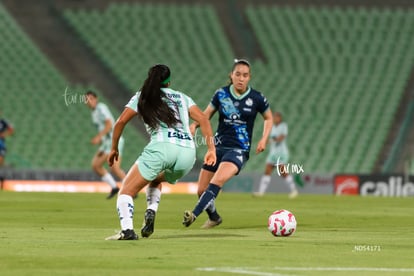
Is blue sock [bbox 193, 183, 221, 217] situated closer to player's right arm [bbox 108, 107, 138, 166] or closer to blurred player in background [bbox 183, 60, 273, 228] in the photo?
blurred player in background [bbox 183, 60, 273, 228]

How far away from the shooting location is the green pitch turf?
9.52 meters

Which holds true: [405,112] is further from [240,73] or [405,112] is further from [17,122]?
[240,73]

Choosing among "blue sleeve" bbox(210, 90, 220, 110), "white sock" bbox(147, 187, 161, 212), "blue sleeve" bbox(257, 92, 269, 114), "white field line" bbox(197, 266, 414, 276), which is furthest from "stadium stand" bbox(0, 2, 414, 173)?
"white field line" bbox(197, 266, 414, 276)

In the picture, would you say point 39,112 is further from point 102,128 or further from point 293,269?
point 293,269

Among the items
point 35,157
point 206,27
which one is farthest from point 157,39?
point 35,157

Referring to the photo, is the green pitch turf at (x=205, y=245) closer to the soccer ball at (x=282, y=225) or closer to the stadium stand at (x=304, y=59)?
the soccer ball at (x=282, y=225)

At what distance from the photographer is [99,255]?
34.8 feet

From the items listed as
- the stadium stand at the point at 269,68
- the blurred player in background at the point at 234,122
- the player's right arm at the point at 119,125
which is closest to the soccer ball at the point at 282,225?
the blurred player in background at the point at 234,122

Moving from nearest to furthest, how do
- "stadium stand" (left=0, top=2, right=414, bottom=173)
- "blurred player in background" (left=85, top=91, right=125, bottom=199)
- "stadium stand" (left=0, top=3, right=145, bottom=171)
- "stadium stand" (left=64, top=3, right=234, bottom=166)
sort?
"blurred player in background" (left=85, top=91, right=125, bottom=199) < "stadium stand" (left=0, top=3, right=145, bottom=171) < "stadium stand" (left=0, top=2, right=414, bottom=173) < "stadium stand" (left=64, top=3, right=234, bottom=166)

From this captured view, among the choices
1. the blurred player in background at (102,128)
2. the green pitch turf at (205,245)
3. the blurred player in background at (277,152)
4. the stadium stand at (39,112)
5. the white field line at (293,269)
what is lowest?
the white field line at (293,269)

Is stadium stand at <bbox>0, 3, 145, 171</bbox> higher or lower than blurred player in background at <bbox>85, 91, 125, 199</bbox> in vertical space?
higher

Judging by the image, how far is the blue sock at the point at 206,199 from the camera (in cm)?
1480

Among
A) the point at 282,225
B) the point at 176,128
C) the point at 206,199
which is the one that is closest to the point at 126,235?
the point at 176,128

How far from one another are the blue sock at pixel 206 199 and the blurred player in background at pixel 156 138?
1.86m
